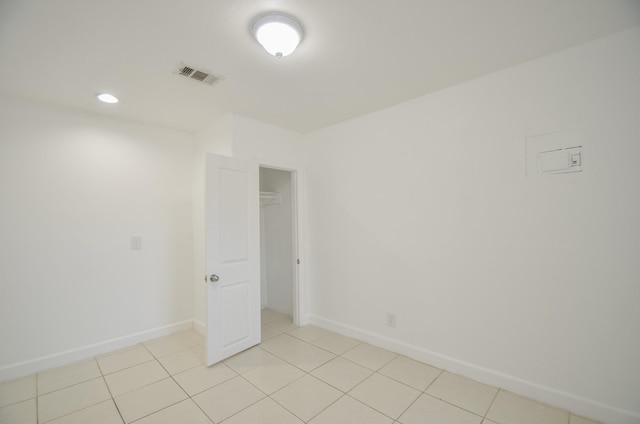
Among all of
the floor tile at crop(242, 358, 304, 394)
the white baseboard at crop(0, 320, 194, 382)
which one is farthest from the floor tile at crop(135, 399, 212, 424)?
the white baseboard at crop(0, 320, 194, 382)

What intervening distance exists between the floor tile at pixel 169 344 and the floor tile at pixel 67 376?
0.47m

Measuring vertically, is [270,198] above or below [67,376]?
above

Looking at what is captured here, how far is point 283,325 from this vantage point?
138 inches

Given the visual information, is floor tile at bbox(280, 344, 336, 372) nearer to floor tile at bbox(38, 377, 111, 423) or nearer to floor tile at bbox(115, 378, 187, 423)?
floor tile at bbox(115, 378, 187, 423)

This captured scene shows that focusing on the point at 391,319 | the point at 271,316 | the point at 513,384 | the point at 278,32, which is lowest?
the point at 271,316

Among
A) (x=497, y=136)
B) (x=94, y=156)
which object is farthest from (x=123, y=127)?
(x=497, y=136)

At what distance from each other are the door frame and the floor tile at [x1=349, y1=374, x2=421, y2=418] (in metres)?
1.38

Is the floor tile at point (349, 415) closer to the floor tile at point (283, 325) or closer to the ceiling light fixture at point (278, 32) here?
the floor tile at point (283, 325)

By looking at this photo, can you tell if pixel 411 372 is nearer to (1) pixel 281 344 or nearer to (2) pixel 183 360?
(1) pixel 281 344

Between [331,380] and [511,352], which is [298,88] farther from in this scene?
[511,352]

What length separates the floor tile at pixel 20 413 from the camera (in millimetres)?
1812

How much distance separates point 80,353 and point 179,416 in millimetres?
1621

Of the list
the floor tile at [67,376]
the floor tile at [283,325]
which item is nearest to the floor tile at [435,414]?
the floor tile at [283,325]

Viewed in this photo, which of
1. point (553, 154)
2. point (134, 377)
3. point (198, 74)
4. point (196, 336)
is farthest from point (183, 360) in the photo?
point (553, 154)
